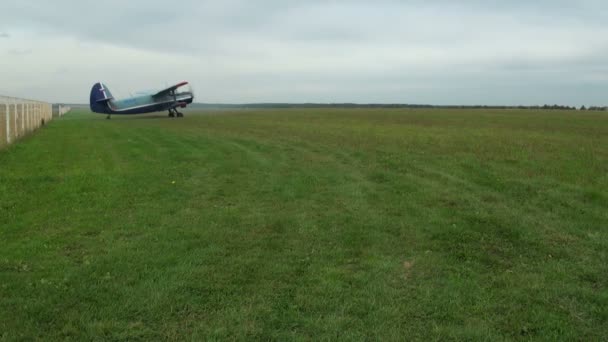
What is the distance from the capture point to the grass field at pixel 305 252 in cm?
408

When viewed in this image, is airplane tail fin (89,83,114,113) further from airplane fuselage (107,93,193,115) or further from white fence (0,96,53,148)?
white fence (0,96,53,148)

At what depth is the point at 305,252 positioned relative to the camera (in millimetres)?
5906

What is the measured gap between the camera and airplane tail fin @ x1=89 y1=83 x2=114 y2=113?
47.9 meters

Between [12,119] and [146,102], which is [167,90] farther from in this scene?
[12,119]

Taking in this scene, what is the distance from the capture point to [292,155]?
49.6 ft

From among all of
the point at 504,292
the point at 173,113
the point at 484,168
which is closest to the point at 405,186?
the point at 484,168

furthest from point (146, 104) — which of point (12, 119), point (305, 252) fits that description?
point (305, 252)

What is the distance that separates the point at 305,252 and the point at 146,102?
1769 inches

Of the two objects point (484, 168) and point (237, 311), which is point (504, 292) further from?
point (484, 168)

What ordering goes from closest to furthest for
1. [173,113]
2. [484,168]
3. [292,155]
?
[484,168], [292,155], [173,113]

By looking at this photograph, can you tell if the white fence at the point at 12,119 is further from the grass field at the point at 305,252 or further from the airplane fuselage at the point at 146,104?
the airplane fuselage at the point at 146,104

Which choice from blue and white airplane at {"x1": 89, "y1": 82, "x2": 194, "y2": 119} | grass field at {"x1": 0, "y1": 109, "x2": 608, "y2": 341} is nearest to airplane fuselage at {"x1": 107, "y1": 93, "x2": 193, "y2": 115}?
blue and white airplane at {"x1": 89, "y1": 82, "x2": 194, "y2": 119}

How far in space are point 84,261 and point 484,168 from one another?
9350 millimetres

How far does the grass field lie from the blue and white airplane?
3610 cm
